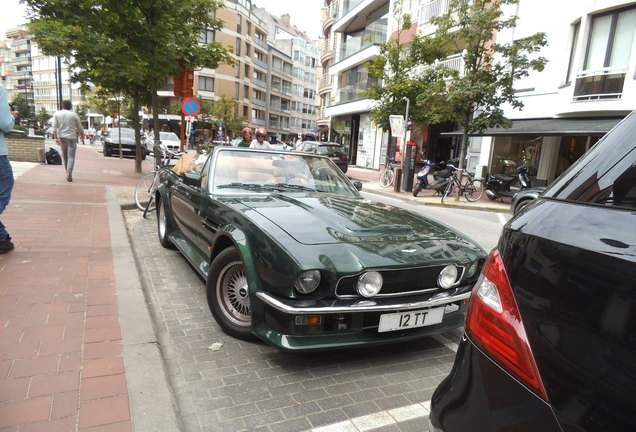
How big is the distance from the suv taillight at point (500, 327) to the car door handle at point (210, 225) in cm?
251

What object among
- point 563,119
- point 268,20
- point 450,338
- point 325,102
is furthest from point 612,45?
point 268,20

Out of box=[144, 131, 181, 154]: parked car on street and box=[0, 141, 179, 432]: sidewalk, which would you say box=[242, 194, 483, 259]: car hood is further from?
box=[144, 131, 181, 154]: parked car on street

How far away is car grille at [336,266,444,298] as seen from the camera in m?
2.58

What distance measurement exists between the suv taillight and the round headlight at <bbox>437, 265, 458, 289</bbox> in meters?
1.42

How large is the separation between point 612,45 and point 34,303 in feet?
56.4

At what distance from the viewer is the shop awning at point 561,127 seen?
12845 millimetres

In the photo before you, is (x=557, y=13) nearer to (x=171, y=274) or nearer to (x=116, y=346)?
(x=171, y=274)

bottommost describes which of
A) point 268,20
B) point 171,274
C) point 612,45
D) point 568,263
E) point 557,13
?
point 171,274

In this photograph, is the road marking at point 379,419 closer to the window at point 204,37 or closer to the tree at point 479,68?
the tree at point 479,68

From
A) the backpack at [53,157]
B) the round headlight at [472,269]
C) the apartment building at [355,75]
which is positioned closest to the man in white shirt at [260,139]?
the round headlight at [472,269]

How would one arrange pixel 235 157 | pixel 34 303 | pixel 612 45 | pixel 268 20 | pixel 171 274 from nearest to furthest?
1. pixel 34 303
2. pixel 235 157
3. pixel 171 274
4. pixel 612 45
5. pixel 268 20

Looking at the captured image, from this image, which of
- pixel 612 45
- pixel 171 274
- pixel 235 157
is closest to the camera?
pixel 235 157

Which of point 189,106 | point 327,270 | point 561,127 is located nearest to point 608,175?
point 327,270

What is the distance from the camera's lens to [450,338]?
3.51 metres
